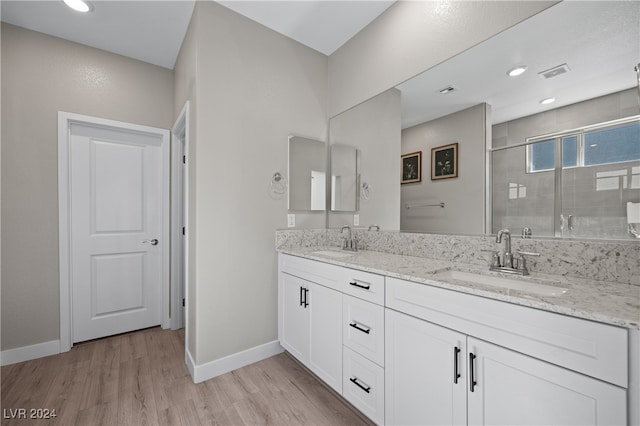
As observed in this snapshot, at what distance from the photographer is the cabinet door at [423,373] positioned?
1094 mm

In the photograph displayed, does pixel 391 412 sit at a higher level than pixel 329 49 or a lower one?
lower

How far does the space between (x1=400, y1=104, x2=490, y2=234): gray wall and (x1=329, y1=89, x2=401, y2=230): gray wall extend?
11 centimetres

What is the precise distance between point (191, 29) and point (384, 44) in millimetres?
1521

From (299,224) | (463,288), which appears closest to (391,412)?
(463,288)

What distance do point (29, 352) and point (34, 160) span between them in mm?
1592

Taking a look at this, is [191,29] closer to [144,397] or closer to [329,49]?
[329,49]

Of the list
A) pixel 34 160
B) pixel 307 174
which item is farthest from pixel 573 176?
pixel 34 160

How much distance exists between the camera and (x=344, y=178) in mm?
2586

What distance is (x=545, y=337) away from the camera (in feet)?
2.84

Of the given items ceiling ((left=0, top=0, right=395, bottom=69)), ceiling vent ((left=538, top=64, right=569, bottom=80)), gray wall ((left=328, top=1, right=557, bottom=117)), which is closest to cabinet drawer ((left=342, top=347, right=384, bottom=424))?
ceiling vent ((left=538, top=64, right=569, bottom=80))

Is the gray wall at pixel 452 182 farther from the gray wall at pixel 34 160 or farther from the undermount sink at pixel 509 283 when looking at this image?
the gray wall at pixel 34 160

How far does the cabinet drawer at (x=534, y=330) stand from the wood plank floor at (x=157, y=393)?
A: 0.96 m

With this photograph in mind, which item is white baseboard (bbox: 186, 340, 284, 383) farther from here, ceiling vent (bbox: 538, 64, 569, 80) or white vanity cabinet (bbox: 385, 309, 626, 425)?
ceiling vent (bbox: 538, 64, 569, 80)
